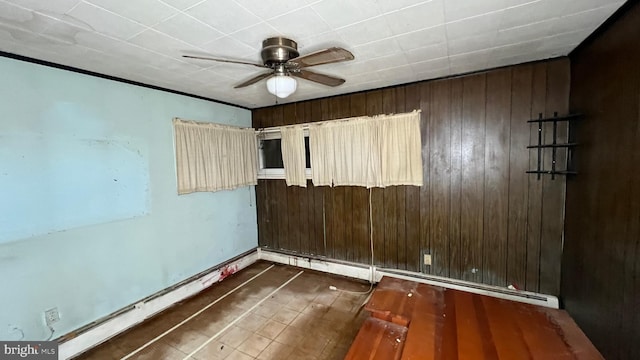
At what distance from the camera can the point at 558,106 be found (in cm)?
238

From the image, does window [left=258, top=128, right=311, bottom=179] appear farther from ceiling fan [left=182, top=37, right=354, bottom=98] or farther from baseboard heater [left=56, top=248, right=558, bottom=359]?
ceiling fan [left=182, top=37, right=354, bottom=98]

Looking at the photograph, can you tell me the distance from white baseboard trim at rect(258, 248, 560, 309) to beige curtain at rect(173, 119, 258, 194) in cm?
138

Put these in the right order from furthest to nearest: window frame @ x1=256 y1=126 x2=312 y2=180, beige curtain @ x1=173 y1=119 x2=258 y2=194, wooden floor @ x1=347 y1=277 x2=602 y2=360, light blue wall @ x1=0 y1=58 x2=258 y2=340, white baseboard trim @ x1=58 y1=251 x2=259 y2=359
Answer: window frame @ x1=256 y1=126 x2=312 y2=180 < beige curtain @ x1=173 y1=119 x2=258 y2=194 < white baseboard trim @ x1=58 y1=251 x2=259 y2=359 < light blue wall @ x1=0 y1=58 x2=258 y2=340 < wooden floor @ x1=347 y1=277 x2=602 y2=360

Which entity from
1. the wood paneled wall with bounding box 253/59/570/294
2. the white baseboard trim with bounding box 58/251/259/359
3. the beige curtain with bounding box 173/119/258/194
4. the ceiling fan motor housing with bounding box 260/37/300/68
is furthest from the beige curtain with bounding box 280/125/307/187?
the ceiling fan motor housing with bounding box 260/37/300/68

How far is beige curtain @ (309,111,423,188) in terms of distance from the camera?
2.99 meters

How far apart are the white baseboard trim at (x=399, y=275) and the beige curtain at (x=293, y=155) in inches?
48.3

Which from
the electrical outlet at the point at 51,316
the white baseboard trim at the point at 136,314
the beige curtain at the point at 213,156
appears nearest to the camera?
the electrical outlet at the point at 51,316

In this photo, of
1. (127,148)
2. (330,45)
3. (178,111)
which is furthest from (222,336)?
(330,45)

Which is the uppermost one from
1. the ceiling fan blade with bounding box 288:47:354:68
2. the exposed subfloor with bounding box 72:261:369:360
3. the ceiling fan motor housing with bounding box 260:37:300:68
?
the ceiling fan motor housing with bounding box 260:37:300:68

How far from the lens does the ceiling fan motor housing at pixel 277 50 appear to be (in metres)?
1.74

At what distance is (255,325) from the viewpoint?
2.58 metres

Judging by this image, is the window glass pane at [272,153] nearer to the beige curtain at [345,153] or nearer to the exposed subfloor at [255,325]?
the beige curtain at [345,153]

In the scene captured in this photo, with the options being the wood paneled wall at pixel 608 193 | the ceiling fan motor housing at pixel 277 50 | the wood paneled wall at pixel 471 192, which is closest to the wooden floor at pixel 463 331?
the wood paneled wall at pixel 608 193

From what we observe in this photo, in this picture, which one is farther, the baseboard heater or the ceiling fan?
the baseboard heater
